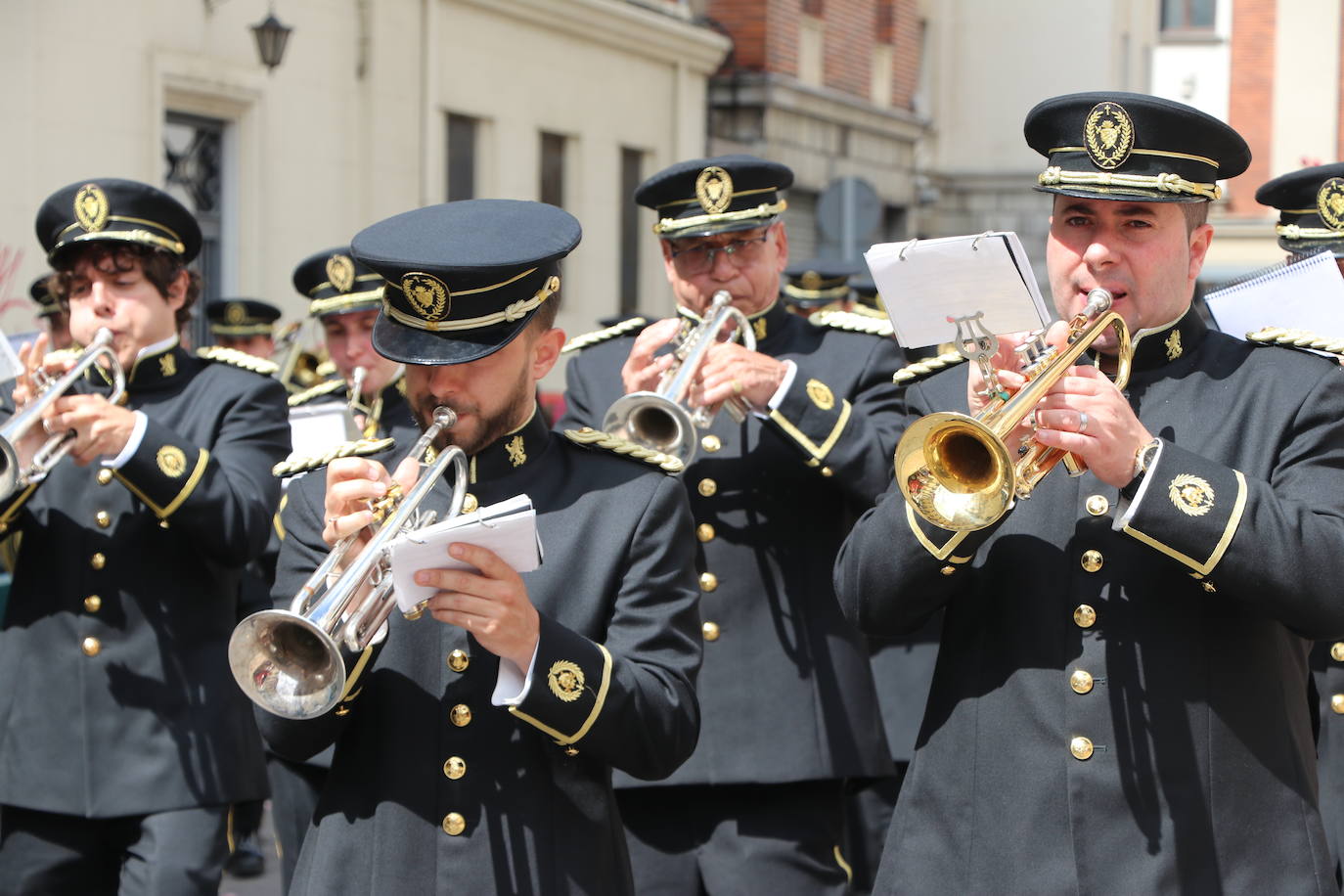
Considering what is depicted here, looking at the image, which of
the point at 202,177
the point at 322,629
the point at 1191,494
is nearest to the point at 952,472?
the point at 1191,494

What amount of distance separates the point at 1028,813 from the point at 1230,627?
1.57 feet

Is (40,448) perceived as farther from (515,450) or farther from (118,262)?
(515,450)

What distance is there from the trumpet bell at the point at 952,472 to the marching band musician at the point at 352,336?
3.71 metres

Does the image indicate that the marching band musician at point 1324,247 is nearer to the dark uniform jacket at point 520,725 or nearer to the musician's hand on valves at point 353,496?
the dark uniform jacket at point 520,725

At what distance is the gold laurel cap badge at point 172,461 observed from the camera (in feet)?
16.6

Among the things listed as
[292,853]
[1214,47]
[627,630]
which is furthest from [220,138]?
[1214,47]

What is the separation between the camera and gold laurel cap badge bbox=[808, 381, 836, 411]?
17.1ft

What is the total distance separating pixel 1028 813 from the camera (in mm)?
3695

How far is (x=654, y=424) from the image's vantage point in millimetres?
5242

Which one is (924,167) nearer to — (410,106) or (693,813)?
(410,106)

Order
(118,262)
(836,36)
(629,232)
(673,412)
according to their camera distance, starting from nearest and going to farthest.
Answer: (673,412)
(118,262)
(629,232)
(836,36)

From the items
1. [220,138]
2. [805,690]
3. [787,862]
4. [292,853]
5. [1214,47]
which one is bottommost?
[292,853]

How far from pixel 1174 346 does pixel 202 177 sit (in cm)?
1148

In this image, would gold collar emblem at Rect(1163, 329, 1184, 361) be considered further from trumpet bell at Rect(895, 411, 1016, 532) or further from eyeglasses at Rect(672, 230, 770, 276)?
eyeglasses at Rect(672, 230, 770, 276)
